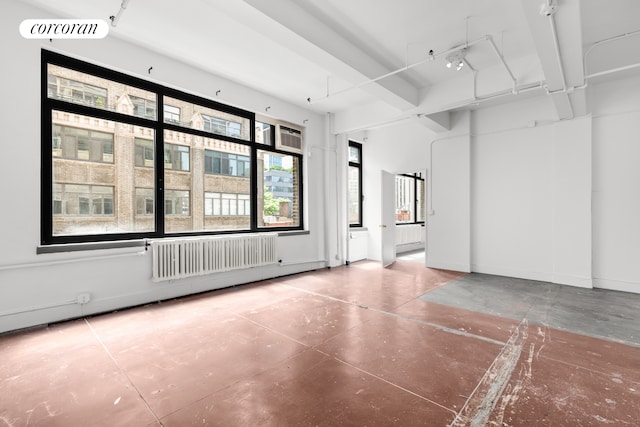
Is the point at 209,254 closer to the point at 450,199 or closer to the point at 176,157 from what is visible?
the point at 176,157

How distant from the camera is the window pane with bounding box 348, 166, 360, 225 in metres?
8.05

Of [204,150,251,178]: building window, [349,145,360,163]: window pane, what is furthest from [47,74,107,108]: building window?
[349,145,360,163]: window pane

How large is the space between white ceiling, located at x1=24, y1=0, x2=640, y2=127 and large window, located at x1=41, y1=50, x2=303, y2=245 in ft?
2.22

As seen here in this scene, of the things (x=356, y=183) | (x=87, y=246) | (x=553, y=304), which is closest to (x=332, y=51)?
(x=87, y=246)

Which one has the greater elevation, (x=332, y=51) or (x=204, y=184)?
(x=332, y=51)

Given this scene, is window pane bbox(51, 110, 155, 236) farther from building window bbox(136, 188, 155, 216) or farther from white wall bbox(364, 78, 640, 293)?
white wall bbox(364, 78, 640, 293)

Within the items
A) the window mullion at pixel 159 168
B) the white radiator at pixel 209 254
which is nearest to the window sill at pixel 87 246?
the white radiator at pixel 209 254

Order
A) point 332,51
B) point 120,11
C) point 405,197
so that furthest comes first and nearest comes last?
1. point 405,197
2. point 332,51
3. point 120,11

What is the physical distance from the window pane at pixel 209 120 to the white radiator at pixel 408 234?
530cm

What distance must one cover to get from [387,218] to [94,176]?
5579 mm

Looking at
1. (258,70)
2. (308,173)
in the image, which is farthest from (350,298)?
(258,70)

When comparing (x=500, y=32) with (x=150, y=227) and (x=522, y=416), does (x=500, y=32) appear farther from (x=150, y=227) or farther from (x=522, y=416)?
(x=150, y=227)

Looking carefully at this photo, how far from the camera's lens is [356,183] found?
322 inches

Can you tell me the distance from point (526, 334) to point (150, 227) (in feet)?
16.0
